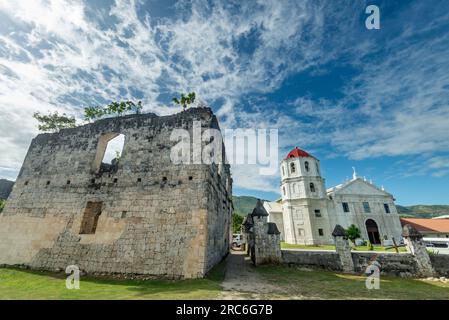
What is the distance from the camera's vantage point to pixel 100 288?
7203 millimetres

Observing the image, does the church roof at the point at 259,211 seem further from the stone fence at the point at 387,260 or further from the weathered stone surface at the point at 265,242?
the stone fence at the point at 387,260

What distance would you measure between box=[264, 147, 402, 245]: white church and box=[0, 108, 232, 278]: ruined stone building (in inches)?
956

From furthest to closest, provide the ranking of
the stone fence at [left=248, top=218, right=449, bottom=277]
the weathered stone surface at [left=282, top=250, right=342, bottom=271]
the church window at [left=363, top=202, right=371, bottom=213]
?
the church window at [left=363, top=202, right=371, bottom=213] → the weathered stone surface at [left=282, top=250, right=342, bottom=271] → the stone fence at [left=248, top=218, right=449, bottom=277]

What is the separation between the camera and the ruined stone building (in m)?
8.89

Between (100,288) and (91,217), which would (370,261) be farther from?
(91,217)

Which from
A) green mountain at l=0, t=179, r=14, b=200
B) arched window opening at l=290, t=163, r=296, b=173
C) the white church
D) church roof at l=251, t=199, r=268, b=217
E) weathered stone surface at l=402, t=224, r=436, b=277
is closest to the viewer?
weathered stone surface at l=402, t=224, r=436, b=277

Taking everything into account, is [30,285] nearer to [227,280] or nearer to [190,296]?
[190,296]

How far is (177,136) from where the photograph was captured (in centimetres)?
1108

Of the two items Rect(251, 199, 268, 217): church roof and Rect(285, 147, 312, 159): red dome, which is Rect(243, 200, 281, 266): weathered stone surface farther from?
Rect(285, 147, 312, 159): red dome

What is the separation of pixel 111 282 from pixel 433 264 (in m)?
16.7

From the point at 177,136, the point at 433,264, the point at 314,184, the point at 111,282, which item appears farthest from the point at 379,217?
the point at 111,282

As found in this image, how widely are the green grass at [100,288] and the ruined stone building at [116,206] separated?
0.59 meters

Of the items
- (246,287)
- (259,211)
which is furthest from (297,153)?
(246,287)

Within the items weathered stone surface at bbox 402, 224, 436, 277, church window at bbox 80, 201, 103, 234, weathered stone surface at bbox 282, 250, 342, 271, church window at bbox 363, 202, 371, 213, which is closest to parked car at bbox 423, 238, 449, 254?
weathered stone surface at bbox 402, 224, 436, 277
